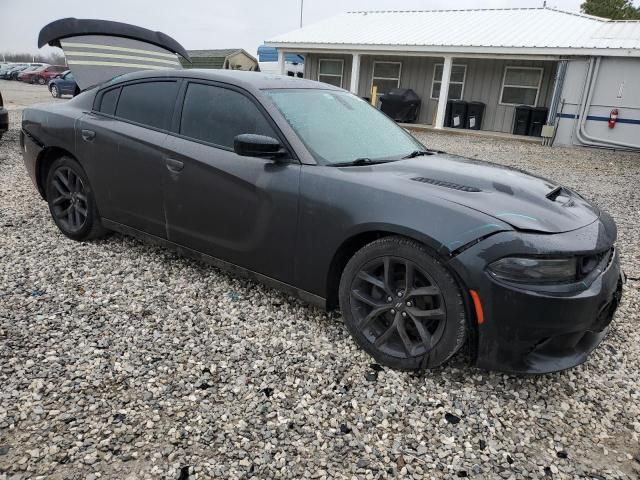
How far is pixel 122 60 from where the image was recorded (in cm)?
684

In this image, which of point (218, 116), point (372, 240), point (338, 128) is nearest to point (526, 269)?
point (372, 240)

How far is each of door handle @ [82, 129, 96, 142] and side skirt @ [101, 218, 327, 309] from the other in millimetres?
657

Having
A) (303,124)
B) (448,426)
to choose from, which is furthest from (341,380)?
(303,124)

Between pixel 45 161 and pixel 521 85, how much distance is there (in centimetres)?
1562

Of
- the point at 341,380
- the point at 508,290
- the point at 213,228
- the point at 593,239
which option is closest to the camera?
the point at 508,290

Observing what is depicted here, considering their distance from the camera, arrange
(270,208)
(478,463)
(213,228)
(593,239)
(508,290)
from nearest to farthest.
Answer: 1. (478,463)
2. (508,290)
3. (593,239)
4. (270,208)
5. (213,228)

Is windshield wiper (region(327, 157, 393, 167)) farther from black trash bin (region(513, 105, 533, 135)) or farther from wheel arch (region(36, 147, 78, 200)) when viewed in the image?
black trash bin (region(513, 105, 533, 135))

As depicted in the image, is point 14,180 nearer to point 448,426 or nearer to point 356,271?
point 356,271

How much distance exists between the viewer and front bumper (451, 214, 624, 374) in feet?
7.23

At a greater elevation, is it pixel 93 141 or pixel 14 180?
pixel 93 141

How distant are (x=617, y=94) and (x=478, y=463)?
14.5m

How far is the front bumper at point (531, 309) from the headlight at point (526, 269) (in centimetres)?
3

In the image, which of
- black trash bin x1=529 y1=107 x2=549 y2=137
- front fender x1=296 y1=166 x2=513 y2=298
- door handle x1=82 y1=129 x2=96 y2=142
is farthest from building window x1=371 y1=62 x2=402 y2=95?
front fender x1=296 y1=166 x2=513 y2=298

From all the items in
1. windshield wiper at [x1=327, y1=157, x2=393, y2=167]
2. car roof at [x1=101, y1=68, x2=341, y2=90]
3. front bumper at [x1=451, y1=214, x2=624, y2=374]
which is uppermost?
car roof at [x1=101, y1=68, x2=341, y2=90]
